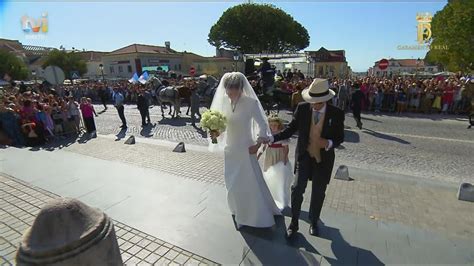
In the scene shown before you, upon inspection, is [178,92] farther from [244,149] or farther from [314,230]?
[314,230]

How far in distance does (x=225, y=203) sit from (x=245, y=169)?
1.11m

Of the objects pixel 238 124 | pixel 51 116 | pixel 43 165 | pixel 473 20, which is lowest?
pixel 43 165

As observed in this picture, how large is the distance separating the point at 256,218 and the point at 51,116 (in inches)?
389

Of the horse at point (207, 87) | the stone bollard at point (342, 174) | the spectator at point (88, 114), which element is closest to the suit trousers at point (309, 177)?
the stone bollard at point (342, 174)

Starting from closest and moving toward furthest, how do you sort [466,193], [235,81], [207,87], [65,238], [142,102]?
[65,238], [235,81], [466,193], [142,102], [207,87]

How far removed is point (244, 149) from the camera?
3535 millimetres

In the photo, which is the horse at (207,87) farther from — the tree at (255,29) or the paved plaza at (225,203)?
the tree at (255,29)

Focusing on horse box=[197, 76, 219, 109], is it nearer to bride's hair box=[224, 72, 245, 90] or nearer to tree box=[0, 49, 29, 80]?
bride's hair box=[224, 72, 245, 90]

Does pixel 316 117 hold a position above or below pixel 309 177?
above

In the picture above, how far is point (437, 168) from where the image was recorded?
20.5ft

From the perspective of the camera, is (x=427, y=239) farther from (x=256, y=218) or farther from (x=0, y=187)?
(x=0, y=187)

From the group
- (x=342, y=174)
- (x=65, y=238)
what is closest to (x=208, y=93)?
(x=342, y=174)

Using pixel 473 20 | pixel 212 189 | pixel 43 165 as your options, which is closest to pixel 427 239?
pixel 212 189

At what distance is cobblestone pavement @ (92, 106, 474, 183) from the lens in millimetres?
6297
